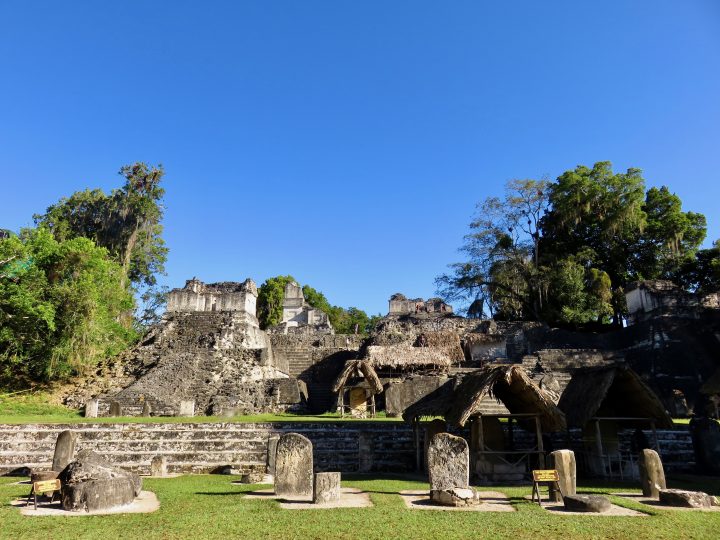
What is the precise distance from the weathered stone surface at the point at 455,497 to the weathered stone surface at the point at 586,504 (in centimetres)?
130

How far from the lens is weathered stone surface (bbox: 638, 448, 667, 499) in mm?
7867

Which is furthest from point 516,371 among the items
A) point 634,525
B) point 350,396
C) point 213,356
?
point 213,356

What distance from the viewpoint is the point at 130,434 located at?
12.1 m

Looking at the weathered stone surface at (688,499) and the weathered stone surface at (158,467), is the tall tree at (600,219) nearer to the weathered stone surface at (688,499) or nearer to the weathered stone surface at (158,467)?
the weathered stone surface at (688,499)

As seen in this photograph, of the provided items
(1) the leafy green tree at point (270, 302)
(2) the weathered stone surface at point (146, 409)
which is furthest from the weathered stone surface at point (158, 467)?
(1) the leafy green tree at point (270, 302)

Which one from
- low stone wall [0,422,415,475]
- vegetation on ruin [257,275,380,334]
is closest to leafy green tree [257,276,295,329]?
vegetation on ruin [257,275,380,334]

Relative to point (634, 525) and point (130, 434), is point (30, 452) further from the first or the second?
point (634, 525)

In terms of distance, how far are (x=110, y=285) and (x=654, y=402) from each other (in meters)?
22.1

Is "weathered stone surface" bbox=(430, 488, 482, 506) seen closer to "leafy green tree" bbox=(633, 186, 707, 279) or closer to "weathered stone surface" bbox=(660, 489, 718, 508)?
"weathered stone surface" bbox=(660, 489, 718, 508)

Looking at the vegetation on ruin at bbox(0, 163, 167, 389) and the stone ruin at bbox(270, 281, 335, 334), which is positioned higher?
the stone ruin at bbox(270, 281, 335, 334)

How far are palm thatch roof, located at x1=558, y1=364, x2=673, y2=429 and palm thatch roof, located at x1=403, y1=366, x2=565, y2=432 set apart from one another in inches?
33.9

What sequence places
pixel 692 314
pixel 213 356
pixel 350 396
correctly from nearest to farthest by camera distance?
1. pixel 350 396
2. pixel 213 356
3. pixel 692 314

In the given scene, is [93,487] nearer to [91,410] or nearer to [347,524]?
[347,524]

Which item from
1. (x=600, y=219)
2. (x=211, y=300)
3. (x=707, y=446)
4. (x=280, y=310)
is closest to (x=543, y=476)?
(x=707, y=446)
